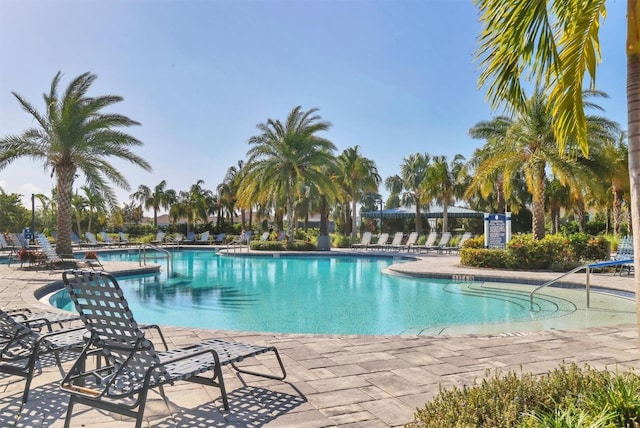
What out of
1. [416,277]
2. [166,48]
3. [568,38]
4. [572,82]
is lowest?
[416,277]

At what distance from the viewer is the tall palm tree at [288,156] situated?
23.4 m

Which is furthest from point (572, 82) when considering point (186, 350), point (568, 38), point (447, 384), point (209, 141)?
point (209, 141)

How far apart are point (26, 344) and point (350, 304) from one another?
22.7 ft

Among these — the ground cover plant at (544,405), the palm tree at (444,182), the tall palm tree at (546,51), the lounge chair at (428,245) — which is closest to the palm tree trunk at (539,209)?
the lounge chair at (428,245)

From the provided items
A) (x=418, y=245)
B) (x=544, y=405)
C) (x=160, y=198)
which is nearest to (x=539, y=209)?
(x=418, y=245)

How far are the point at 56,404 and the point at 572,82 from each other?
15.6 feet

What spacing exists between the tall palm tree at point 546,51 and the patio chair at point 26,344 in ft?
13.6

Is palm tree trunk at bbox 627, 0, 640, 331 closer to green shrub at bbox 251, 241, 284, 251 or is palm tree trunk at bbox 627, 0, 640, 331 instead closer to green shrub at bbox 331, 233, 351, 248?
green shrub at bbox 251, 241, 284, 251

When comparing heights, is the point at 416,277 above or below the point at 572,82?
below

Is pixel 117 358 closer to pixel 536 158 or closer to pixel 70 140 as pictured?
pixel 70 140

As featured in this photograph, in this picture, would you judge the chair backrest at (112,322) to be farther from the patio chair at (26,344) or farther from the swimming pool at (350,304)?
the swimming pool at (350,304)

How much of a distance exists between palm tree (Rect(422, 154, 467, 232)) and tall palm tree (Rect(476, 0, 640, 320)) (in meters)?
25.9

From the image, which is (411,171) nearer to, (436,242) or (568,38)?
(436,242)

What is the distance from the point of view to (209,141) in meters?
22.9
